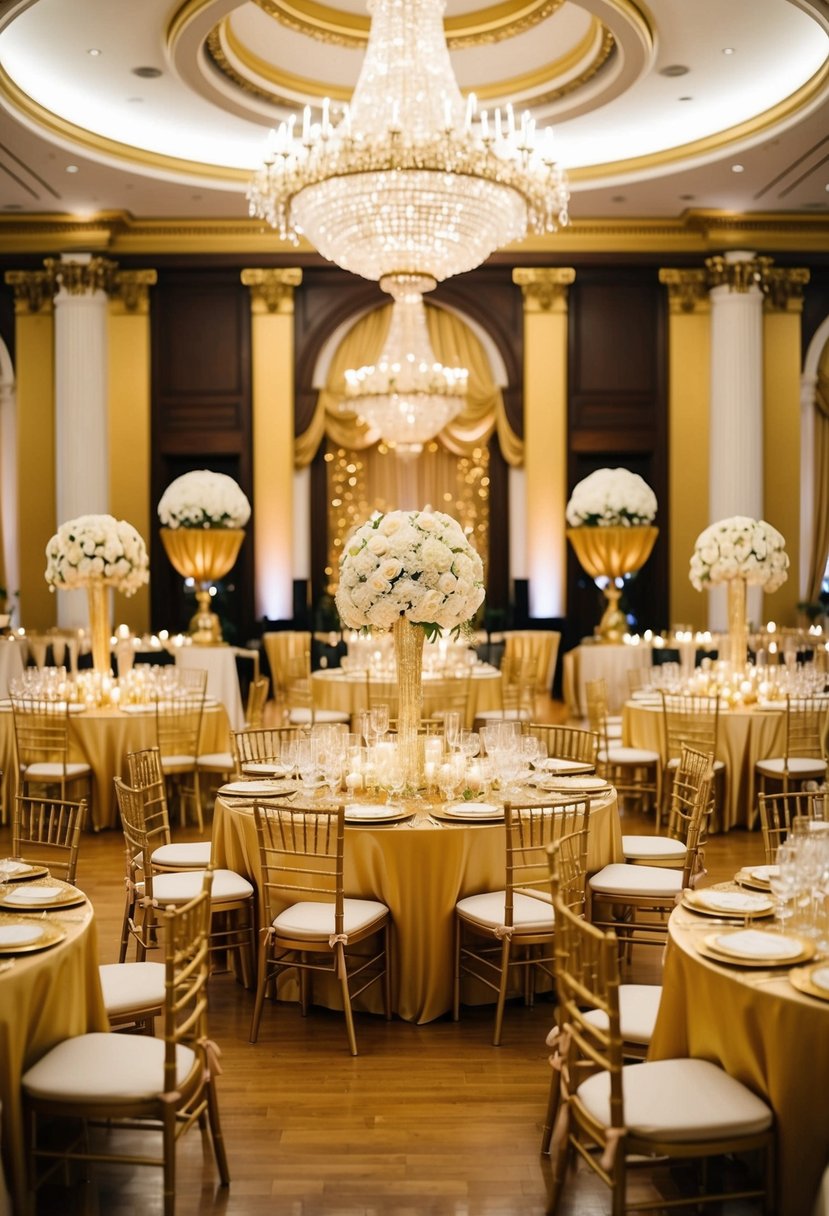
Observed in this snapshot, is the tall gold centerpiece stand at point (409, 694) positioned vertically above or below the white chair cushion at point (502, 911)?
above

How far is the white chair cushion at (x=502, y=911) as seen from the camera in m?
4.76

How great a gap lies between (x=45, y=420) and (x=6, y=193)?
9.06 feet

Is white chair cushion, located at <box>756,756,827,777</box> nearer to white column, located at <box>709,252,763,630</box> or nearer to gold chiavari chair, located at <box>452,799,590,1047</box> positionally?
gold chiavari chair, located at <box>452,799,590,1047</box>

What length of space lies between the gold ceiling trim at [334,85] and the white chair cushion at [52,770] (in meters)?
6.15

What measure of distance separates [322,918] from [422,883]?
0.44 metres

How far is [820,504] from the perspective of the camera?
15547 millimetres

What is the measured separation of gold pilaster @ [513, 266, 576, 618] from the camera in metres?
15.0

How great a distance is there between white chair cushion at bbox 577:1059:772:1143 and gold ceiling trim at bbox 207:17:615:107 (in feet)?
30.5

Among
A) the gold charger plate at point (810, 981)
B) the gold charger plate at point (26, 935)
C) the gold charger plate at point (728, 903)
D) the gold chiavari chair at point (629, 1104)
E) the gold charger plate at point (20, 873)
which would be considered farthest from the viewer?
the gold charger plate at point (20, 873)

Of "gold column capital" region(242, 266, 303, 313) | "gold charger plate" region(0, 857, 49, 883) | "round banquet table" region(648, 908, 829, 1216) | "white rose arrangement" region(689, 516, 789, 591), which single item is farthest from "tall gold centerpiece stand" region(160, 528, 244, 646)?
"round banquet table" region(648, 908, 829, 1216)

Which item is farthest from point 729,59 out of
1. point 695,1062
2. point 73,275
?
point 695,1062

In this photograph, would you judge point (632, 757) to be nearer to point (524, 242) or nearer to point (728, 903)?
point (728, 903)

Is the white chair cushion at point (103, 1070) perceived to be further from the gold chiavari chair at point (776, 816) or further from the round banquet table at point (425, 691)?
the round banquet table at point (425, 691)

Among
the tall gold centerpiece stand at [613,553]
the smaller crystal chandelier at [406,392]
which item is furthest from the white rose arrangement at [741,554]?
the smaller crystal chandelier at [406,392]
